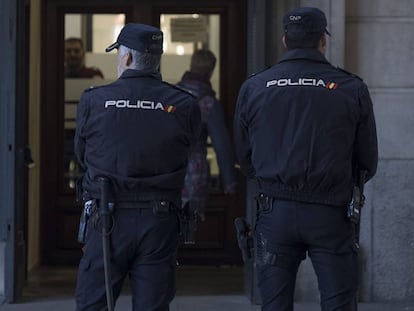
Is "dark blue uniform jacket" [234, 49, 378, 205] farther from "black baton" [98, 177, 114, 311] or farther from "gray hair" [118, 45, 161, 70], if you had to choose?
"black baton" [98, 177, 114, 311]

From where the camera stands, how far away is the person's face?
970cm

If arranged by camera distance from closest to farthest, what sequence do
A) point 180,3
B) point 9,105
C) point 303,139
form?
point 303,139, point 9,105, point 180,3

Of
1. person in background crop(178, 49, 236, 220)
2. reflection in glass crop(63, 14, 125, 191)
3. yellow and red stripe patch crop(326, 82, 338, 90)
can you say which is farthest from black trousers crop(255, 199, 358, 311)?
reflection in glass crop(63, 14, 125, 191)

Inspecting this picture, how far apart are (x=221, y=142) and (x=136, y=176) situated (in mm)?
3512

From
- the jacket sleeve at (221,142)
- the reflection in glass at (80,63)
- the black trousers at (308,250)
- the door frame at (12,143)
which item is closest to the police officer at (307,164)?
the black trousers at (308,250)


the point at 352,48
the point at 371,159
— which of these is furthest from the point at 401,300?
the point at 371,159

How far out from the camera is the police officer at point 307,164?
5.16 metres

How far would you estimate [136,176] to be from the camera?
5230 millimetres

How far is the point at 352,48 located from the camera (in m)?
7.79

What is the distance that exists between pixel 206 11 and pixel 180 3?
0.25 metres

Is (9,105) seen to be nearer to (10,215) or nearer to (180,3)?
(10,215)

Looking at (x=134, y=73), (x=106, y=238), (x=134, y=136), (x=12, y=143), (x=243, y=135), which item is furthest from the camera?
(x=12, y=143)

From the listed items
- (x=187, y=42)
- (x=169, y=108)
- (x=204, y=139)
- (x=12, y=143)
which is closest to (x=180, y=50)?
(x=187, y=42)

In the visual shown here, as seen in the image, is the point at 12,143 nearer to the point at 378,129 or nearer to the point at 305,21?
the point at 378,129
